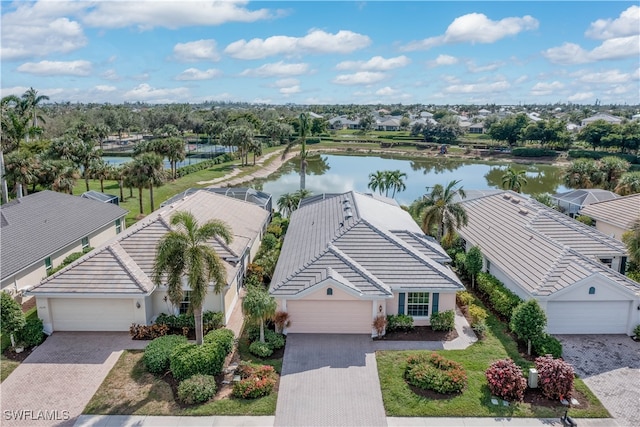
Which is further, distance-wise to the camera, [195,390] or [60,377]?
[60,377]

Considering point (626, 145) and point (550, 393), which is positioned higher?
point (626, 145)

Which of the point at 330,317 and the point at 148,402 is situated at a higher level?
the point at 330,317

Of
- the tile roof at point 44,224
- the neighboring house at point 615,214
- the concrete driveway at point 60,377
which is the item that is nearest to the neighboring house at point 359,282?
the concrete driveway at point 60,377

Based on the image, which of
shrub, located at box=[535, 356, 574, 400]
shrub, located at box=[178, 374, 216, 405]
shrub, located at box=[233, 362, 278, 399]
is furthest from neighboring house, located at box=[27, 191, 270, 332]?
shrub, located at box=[535, 356, 574, 400]

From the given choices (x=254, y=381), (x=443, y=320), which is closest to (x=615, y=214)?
(x=443, y=320)

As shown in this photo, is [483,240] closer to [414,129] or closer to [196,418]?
[196,418]

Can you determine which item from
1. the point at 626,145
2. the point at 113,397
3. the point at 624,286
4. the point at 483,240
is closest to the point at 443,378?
the point at 624,286

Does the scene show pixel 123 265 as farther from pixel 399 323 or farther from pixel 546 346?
pixel 546 346
